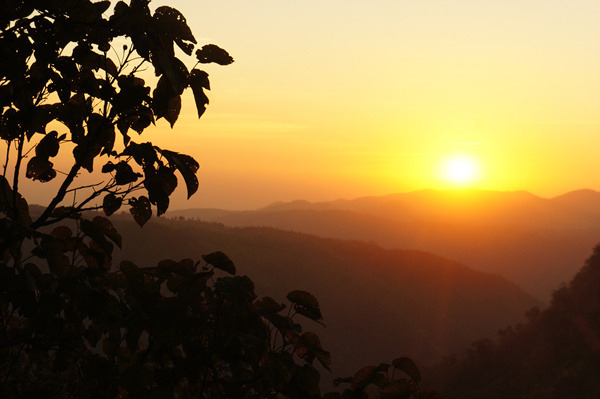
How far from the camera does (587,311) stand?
1296 inches

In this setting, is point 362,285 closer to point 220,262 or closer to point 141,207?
point 141,207

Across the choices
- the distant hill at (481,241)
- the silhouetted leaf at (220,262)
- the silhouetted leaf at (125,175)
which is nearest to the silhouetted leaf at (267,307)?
the silhouetted leaf at (220,262)

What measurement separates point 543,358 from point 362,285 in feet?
112

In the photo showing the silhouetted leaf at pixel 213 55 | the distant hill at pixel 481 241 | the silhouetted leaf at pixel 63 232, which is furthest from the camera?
the distant hill at pixel 481 241

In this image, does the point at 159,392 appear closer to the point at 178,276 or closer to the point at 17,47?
the point at 178,276

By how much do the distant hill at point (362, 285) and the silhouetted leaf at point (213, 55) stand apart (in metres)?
48.4

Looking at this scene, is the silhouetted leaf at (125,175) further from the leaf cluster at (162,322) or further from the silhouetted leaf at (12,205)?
the silhouetted leaf at (12,205)

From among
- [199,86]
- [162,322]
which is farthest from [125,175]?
[162,322]

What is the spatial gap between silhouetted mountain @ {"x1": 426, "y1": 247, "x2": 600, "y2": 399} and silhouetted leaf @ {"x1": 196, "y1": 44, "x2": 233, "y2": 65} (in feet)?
95.0

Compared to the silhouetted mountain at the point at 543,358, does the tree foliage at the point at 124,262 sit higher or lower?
higher

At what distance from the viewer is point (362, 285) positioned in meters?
65.9

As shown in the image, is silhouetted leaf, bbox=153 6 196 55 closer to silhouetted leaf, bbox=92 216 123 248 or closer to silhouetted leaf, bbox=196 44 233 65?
silhouetted leaf, bbox=196 44 233 65

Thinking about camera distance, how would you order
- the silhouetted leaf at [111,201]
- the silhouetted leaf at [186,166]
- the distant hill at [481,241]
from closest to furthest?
the silhouetted leaf at [186,166] < the silhouetted leaf at [111,201] < the distant hill at [481,241]

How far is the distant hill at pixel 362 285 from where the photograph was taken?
5553cm
